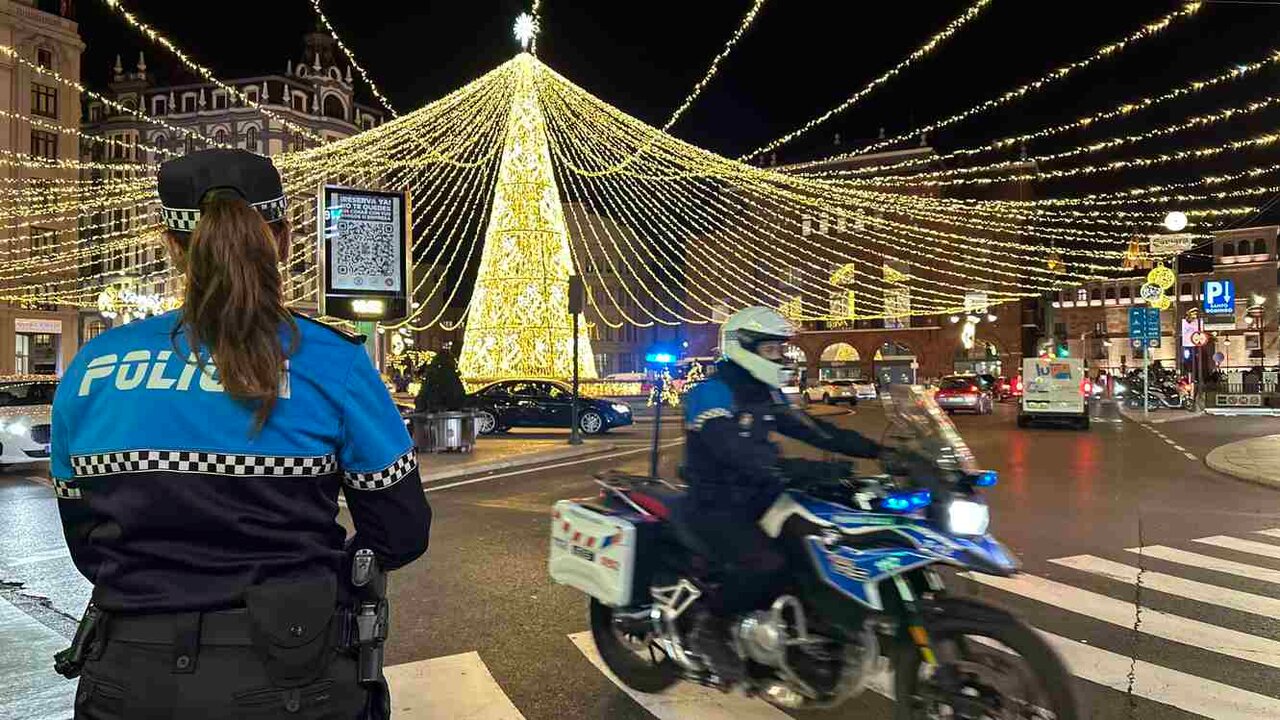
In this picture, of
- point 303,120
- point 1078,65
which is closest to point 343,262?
point 1078,65

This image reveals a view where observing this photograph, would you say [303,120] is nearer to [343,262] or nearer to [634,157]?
[634,157]

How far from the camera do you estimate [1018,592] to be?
694 centimetres

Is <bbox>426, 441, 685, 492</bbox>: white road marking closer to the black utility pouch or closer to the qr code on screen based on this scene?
the qr code on screen

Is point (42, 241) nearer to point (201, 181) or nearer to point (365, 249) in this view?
point (365, 249)

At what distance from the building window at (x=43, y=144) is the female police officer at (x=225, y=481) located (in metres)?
54.0

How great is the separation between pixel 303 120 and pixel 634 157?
50699mm

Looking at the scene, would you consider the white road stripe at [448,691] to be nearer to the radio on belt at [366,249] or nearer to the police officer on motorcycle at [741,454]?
the police officer on motorcycle at [741,454]

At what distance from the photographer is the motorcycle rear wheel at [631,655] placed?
4.79m

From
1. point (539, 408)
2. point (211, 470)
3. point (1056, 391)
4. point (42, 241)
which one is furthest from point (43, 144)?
point (211, 470)

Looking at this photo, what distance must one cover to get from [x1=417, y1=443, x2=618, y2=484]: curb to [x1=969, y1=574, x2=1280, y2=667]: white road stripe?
9192mm

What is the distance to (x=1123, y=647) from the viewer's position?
562 centimetres

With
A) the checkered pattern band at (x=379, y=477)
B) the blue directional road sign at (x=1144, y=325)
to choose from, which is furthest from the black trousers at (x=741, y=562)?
the blue directional road sign at (x=1144, y=325)

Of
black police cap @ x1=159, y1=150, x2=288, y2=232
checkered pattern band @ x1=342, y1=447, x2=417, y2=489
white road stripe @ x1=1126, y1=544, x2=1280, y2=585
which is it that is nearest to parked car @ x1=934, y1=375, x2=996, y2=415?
white road stripe @ x1=1126, y1=544, x2=1280, y2=585

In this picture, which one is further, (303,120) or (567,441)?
(303,120)
